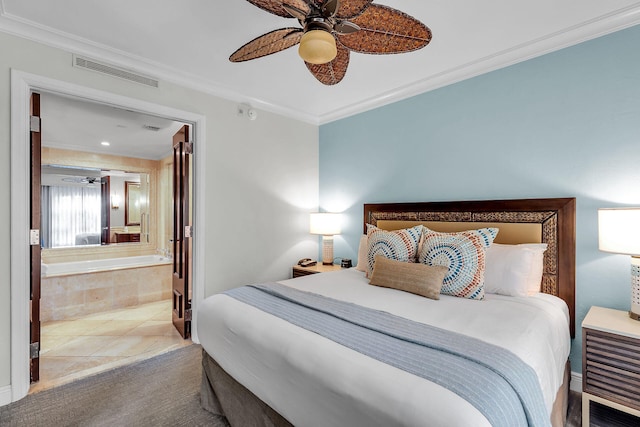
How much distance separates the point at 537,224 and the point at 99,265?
591cm

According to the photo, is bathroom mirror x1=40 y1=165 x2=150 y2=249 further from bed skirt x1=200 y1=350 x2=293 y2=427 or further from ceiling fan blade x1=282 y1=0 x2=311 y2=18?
ceiling fan blade x1=282 y1=0 x2=311 y2=18

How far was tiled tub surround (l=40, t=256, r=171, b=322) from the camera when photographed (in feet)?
11.9

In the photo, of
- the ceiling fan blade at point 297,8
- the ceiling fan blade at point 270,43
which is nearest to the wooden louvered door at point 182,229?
the ceiling fan blade at point 270,43

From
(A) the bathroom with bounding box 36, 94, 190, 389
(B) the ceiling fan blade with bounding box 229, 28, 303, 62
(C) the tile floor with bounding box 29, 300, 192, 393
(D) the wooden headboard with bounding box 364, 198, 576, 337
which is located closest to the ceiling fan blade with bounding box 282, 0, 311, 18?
(B) the ceiling fan blade with bounding box 229, 28, 303, 62

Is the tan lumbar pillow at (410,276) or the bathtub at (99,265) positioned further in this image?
the bathtub at (99,265)

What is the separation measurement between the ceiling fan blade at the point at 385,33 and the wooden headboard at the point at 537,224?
156 centimetres

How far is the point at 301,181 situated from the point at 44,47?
8.52ft

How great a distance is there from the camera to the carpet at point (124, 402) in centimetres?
185

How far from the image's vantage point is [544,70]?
2303 mm

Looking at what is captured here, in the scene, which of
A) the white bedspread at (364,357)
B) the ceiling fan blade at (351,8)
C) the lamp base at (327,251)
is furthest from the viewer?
the lamp base at (327,251)

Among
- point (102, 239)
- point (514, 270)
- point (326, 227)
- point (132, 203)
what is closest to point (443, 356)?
point (514, 270)

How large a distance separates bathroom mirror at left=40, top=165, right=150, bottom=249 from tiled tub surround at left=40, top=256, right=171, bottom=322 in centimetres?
56

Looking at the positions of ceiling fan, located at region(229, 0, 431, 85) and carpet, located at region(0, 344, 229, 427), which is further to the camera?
carpet, located at region(0, 344, 229, 427)

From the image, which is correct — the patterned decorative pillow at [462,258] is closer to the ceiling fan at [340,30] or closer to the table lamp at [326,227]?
the ceiling fan at [340,30]
